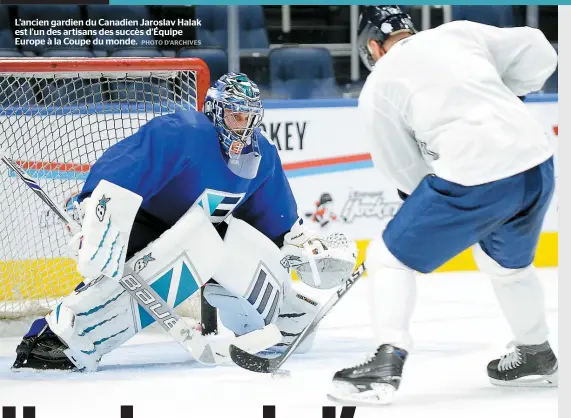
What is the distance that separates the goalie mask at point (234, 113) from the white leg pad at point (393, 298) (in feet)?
1.63

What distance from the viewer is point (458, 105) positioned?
1995 millimetres

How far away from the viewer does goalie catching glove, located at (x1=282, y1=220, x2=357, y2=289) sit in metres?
2.60

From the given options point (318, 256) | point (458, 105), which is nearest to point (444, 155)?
point (458, 105)

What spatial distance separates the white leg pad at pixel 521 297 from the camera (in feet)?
7.14

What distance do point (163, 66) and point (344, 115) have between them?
1.29m

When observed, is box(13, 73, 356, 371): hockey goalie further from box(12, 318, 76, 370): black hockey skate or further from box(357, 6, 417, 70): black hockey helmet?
box(357, 6, 417, 70): black hockey helmet

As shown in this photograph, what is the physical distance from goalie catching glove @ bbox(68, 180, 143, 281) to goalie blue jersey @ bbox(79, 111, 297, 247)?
0.03m

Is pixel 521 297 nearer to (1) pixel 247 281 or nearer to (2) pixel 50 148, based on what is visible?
(1) pixel 247 281

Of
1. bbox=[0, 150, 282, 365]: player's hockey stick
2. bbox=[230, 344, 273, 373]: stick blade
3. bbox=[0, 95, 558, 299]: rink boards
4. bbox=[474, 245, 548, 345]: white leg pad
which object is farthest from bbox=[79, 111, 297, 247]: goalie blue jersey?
bbox=[0, 95, 558, 299]: rink boards

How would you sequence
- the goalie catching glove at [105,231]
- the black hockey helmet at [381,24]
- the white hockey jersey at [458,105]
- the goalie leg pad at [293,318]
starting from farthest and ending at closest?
the goalie leg pad at [293,318]
the goalie catching glove at [105,231]
the black hockey helmet at [381,24]
the white hockey jersey at [458,105]

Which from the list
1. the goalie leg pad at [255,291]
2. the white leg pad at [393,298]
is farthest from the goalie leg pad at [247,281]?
the white leg pad at [393,298]

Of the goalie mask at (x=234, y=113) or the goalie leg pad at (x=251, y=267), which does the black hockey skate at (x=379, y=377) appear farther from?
the goalie mask at (x=234, y=113)

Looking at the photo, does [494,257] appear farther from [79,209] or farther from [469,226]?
[79,209]

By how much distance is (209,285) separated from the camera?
2613mm
